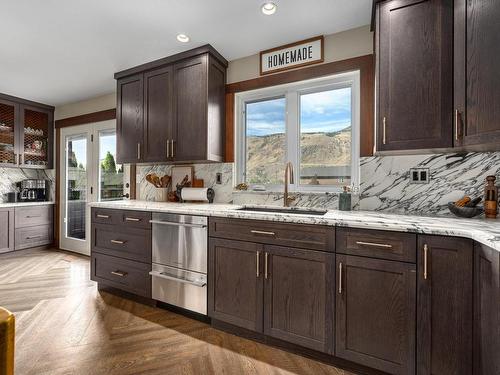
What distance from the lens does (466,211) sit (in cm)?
165

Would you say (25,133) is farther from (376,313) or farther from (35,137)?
(376,313)

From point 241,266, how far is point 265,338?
22.0 inches

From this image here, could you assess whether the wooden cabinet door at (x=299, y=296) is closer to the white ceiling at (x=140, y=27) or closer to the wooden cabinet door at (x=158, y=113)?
the wooden cabinet door at (x=158, y=113)

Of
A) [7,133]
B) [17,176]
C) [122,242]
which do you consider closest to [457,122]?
[122,242]

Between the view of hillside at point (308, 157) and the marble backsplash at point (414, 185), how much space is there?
0.20 metres

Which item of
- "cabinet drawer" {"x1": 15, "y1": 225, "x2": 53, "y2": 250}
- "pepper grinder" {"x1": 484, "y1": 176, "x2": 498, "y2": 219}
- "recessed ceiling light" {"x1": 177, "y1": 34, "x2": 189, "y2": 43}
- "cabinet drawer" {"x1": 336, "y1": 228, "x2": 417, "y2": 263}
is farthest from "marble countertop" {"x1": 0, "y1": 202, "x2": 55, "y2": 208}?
"pepper grinder" {"x1": 484, "y1": 176, "x2": 498, "y2": 219}

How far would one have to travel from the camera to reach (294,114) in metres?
2.52

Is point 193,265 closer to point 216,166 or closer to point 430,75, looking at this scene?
point 216,166

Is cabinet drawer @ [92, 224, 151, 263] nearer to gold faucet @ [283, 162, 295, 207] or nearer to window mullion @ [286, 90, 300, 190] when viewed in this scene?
gold faucet @ [283, 162, 295, 207]

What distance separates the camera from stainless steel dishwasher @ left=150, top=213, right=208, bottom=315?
213 centimetres

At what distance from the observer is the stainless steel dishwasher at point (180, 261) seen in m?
2.13

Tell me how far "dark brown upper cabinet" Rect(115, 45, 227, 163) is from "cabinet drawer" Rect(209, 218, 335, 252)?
83 centimetres

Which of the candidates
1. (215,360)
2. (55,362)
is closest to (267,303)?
(215,360)

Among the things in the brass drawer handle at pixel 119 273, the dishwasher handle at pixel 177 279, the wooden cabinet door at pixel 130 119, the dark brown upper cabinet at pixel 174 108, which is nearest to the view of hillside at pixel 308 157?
the dark brown upper cabinet at pixel 174 108
